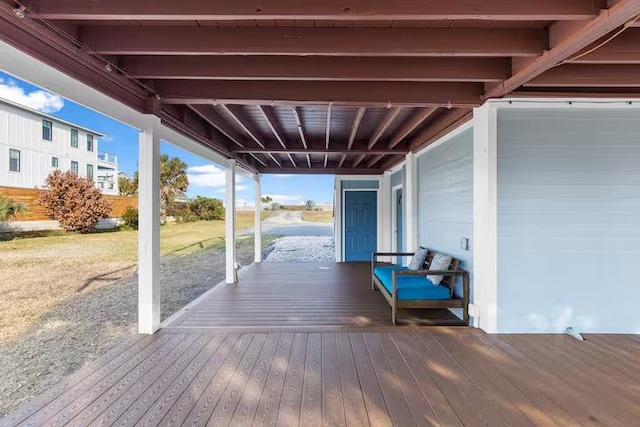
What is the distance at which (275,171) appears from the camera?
827 centimetres

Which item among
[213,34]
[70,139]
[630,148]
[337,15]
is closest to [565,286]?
[630,148]

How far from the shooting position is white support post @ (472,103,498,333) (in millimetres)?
3281

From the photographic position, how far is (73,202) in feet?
10.5

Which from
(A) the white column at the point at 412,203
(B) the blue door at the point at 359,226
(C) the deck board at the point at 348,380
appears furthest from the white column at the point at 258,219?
(C) the deck board at the point at 348,380

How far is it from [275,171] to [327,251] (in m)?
3.20

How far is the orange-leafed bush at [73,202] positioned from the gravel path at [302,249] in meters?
5.41

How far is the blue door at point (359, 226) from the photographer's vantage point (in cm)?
866

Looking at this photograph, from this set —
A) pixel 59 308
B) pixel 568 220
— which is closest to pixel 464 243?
pixel 568 220

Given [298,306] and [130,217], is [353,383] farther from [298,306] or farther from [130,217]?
[130,217]

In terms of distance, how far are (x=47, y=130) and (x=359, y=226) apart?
6.96m

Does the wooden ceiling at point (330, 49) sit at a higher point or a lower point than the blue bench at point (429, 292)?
higher

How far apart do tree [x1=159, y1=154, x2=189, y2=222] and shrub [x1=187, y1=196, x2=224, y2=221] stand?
0.65 m

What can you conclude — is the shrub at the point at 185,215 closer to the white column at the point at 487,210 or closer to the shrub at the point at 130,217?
the shrub at the point at 130,217

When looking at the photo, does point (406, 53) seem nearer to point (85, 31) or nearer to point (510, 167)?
point (510, 167)
